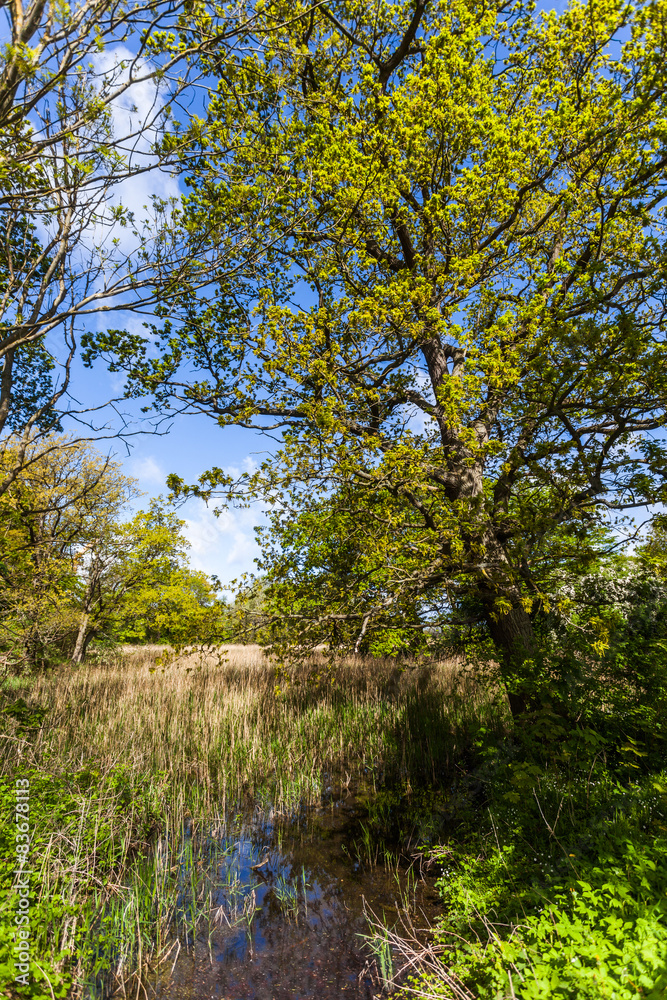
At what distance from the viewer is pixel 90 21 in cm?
251

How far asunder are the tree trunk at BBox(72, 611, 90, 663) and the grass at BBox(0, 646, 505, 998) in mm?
2630

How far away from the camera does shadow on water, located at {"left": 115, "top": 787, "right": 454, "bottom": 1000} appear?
3113mm

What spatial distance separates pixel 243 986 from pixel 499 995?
1.77m

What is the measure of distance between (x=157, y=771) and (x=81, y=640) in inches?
402

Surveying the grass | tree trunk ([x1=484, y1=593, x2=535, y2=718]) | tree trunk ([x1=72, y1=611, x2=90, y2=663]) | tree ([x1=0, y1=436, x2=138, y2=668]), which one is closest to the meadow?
the grass

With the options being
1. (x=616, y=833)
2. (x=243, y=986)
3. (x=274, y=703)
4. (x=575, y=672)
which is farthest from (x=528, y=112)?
(x=274, y=703)

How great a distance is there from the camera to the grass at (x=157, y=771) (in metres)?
3.18

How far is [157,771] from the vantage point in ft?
17.9

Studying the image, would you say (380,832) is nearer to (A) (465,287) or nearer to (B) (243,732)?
(B) (243,732)

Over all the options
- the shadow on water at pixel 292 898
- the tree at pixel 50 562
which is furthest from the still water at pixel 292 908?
the tree at pixel 50 562

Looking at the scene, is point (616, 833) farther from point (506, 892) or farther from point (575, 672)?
point (575, 672)

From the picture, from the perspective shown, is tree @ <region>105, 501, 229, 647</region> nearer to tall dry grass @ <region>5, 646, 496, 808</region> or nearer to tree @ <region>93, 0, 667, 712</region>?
tall dry grass @ <region>5, 646, 496, 808</region>

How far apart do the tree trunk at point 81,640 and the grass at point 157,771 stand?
2.63 metres

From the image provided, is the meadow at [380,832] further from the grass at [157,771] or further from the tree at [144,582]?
the tree at [144,582]
